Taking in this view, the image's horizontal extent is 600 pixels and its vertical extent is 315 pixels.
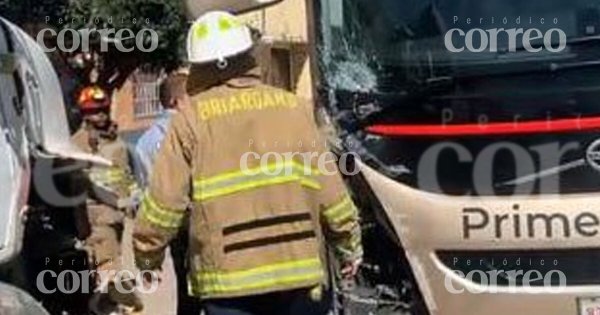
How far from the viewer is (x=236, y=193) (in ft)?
13.6

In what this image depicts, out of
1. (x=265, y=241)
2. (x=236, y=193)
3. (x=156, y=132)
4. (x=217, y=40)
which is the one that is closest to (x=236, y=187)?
(x=236, y=193)

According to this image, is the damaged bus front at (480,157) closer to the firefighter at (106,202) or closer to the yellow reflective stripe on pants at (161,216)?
the yellow reflective stripe on pants at (161,216)

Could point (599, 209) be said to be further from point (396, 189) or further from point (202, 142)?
point (202, 142)

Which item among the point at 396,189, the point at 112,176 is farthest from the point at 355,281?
the point at 112,176

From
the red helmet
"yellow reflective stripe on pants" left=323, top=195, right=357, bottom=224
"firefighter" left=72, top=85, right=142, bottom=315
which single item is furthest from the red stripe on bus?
the red helmet

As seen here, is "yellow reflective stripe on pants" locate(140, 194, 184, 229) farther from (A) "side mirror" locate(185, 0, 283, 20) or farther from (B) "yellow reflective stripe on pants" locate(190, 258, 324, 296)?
(A) "side mirror" locate(185, 0, 283, 20)

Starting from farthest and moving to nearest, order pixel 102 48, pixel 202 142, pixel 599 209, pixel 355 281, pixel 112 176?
pixel 102 48
pixel 112 176
pixel 355 281
pixel 599 209
pixel 202 142

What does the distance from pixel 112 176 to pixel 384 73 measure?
3172 millimetres

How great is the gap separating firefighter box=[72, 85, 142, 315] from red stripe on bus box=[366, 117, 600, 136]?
9.54 ft

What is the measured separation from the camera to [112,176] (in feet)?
25.8

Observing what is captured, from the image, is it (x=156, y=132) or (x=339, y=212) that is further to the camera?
(x=156, y=132)

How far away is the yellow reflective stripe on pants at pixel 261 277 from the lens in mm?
4148

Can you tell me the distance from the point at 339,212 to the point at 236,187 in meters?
0.40

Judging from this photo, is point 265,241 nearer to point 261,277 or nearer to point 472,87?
point 261,277
